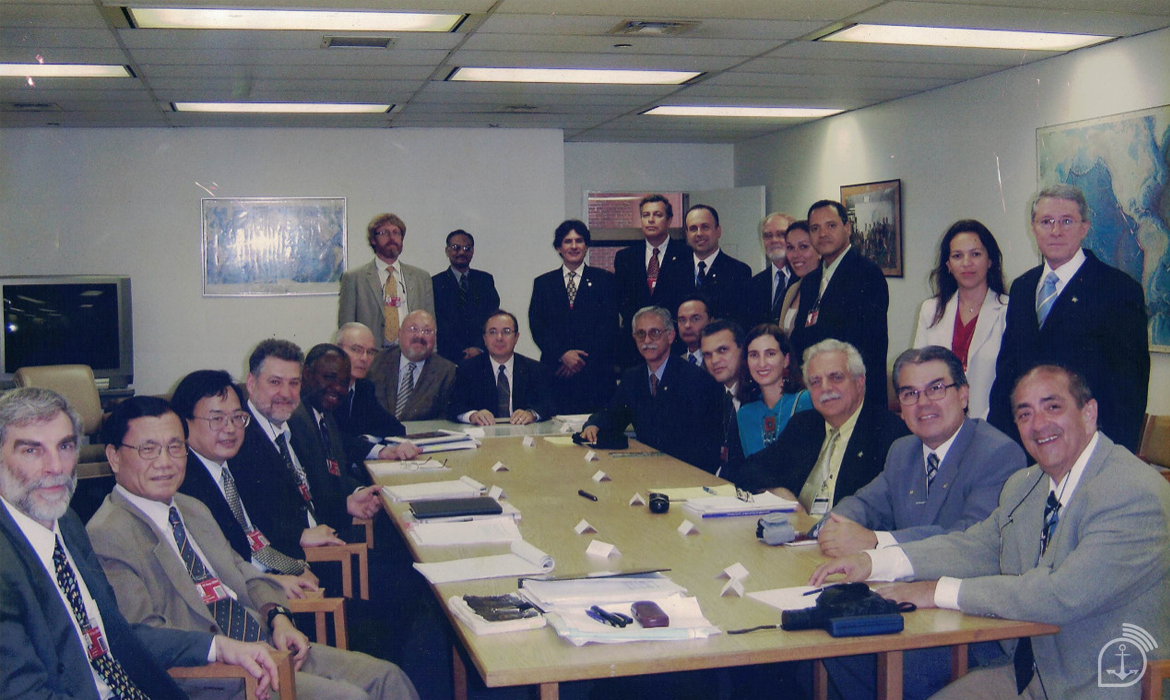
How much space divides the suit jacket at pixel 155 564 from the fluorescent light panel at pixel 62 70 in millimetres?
4088

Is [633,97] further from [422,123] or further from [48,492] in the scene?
[48,492]

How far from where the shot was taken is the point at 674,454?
507 cm

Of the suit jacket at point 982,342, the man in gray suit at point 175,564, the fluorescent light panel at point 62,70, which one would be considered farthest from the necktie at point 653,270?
the man in gray suit at point 175,564

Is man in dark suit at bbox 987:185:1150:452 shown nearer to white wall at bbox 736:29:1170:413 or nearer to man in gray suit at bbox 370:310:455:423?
white wall at bbox 736:29:1170:413

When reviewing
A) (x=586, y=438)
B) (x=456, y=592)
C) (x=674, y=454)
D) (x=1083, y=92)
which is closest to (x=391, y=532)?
(x=586, y=438)

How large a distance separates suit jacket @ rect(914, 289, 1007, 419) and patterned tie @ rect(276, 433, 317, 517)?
271cm

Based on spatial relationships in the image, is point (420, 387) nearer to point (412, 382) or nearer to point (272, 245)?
point (412, 382)

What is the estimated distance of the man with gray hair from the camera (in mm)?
3461

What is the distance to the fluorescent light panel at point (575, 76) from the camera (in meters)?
6.34

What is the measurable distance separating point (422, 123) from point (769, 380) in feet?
17.0

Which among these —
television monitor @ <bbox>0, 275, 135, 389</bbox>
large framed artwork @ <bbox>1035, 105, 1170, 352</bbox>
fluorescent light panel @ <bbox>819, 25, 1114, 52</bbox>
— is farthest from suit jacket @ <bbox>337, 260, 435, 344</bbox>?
large framed artwork @ <bbox>1035, 105, 1170, 352</bbox>

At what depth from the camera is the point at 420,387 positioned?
20.1 ft

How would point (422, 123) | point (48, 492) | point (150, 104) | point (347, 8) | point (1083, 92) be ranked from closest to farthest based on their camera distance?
point (48, 492) < point (347, 8) < point (1083, 92) < point (150, 104) < point (422, 123)

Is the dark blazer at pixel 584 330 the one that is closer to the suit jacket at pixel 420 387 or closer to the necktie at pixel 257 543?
the suit jacket at pixel 420 387
